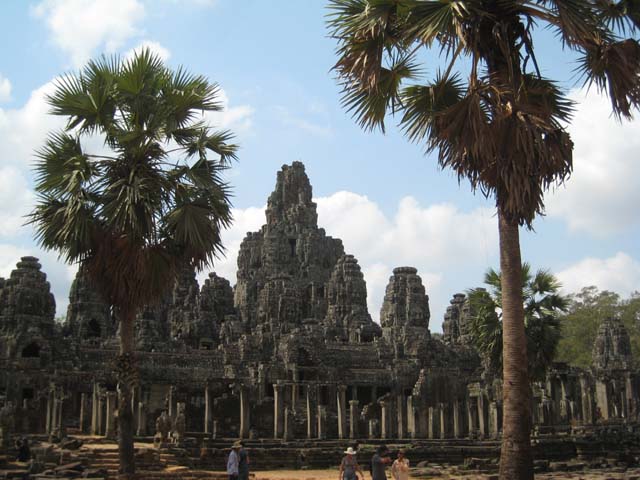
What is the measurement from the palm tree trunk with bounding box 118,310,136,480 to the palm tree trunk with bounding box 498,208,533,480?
643 centimetres

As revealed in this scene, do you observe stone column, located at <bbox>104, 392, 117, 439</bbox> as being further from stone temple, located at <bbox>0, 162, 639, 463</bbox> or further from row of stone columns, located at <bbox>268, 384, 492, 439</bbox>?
row of stone columns, located at <bbox>268, 384, 492, 439</bbox>

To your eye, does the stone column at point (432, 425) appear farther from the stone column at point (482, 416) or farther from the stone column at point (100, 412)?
the stone column at point (100, 412)

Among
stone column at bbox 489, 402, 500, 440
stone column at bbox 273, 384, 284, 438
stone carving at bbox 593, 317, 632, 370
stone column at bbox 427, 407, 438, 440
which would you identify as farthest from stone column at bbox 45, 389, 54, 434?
stone carving at bbox 593, 317, 632, 370

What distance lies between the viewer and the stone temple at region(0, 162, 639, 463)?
3337 centimetres

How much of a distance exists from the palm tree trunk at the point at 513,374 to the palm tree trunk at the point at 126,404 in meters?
6.43

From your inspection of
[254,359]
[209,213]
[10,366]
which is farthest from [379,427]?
[209,213]

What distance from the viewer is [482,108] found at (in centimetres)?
1223

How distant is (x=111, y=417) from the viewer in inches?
1086

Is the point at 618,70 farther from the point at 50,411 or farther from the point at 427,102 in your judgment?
the point at 50,411

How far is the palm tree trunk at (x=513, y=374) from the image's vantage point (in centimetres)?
1155

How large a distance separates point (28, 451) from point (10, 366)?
17593mm

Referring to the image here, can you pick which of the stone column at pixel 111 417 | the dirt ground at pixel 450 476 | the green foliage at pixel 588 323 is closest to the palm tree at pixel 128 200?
the dirt ground at pixel 450 476

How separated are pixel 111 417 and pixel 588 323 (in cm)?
4634

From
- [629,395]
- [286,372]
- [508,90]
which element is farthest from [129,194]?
[629,395]
